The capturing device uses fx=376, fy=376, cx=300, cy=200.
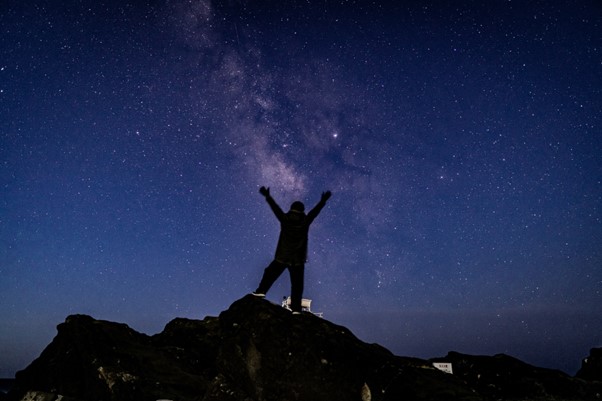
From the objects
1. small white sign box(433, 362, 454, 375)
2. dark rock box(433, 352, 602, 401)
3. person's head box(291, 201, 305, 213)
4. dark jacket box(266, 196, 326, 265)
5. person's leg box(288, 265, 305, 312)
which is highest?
person's head box(291, 201, 305, 213)

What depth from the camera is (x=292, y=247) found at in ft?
28.8

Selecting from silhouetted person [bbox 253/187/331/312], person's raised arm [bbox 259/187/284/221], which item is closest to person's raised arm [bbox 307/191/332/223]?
silhouetted person [bbox 253/187/331/312]

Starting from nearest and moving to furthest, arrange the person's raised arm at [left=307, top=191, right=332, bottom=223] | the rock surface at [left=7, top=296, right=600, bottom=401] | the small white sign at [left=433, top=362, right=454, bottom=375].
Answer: the rock surface at [left=7, top=296, right=600, bottom=401] < the person's raised arm at [left=307, top=191, right=332, bottom=223] < the small white sign at [left=433, top=362, right=454, bottom=375]

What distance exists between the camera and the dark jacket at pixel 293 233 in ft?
28.6

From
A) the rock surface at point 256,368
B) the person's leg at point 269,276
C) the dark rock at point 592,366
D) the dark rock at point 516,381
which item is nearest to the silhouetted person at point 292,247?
the person's leg at point 269,276

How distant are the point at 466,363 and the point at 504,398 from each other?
191 cm

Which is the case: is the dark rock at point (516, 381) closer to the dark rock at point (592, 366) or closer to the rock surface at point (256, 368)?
the rock surface at point (256, 368)

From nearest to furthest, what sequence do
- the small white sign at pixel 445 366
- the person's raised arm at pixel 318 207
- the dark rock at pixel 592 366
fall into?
the person's raised arm at pixel 318 207
the small white sign at pixel 445 366
the dark rock at pixel 592 366

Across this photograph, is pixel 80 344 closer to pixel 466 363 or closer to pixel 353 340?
pixel 353 340

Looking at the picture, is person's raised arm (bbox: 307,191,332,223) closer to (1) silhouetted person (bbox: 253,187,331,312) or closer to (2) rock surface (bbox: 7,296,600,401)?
(1) silhouetted person (bbox: 253,187,331,312)

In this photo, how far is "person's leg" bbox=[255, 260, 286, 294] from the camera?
8.77 metres

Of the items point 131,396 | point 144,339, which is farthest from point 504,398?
point 144,339

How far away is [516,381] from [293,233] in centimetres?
758

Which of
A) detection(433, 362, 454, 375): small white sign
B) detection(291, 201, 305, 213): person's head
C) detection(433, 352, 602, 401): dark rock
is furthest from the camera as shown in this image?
detection(433, 362, 454, 375): small white sign
